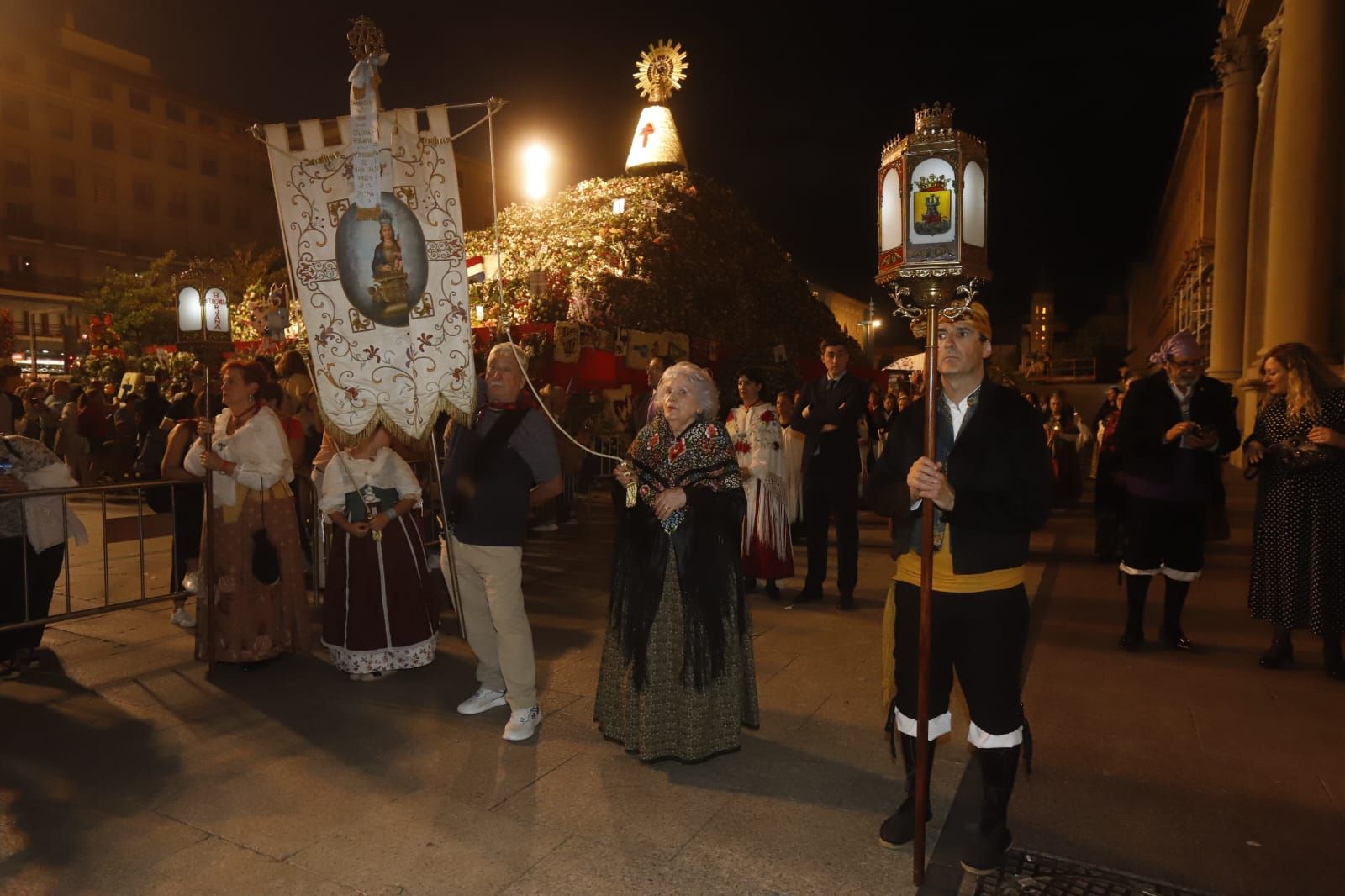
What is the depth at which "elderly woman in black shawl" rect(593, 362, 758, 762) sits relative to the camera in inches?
157

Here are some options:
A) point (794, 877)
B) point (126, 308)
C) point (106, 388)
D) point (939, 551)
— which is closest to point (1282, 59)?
point (939, 551)

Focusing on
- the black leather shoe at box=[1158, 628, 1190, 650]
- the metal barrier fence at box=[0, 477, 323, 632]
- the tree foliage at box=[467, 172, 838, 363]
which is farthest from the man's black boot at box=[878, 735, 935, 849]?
the tree foliage at box=[467, 172, 838, 363]

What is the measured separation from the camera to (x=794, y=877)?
3121 mm

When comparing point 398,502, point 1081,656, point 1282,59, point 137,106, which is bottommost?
point 1081,656

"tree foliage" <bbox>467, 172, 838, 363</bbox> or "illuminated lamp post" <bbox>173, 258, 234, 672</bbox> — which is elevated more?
"tree foliage" <bbox>467, 172, 838, 363</bbox>

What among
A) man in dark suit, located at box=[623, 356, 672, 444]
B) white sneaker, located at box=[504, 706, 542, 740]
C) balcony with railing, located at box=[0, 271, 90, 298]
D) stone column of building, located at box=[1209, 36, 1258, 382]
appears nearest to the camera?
white sneaker, located at box=[504, 706, 542, 740]

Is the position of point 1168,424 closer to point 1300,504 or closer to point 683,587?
point 1300,504

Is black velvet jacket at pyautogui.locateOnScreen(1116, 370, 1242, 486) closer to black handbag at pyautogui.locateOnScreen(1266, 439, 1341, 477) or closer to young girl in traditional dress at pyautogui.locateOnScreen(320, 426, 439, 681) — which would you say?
black handbag at pyautogui.locateOnScreen(1266, 439, 1341, 477)

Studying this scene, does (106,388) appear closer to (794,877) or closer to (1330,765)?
(794,877)

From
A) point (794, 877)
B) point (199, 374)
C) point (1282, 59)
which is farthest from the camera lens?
point (1282, 59)

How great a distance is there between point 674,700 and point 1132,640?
3568 mm

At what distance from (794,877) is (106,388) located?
19016mm

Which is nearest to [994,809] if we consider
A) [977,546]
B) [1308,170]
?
[977,546]

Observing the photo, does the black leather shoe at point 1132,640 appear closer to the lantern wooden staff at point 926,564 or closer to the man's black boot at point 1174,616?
the man's black boot at point 1174,616
